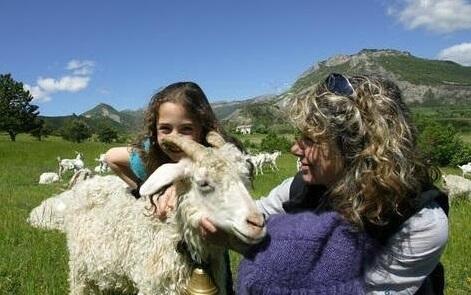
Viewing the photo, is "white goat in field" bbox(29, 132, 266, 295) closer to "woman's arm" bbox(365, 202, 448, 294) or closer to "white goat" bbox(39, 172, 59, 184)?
"woman's arm" bbox(365, 202, 448, 294)

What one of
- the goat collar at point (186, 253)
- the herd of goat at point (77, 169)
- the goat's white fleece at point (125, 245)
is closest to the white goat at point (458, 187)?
the herd of goat at point (77, 169)

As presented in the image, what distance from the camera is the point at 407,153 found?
9.57ft

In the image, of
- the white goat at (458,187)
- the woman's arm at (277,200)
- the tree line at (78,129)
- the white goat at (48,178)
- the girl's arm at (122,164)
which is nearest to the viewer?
the woman's arm at (277,200)

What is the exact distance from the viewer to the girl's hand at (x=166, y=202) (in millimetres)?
3998

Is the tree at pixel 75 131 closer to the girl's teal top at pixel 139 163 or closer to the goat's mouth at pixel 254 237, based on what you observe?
the girl's teal top at pixel 139 163

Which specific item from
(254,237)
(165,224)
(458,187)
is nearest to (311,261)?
(254,237)

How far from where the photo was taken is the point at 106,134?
104m

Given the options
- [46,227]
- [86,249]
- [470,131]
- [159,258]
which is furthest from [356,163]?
[470,131]

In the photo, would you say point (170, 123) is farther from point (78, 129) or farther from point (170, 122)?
point (78, 129)

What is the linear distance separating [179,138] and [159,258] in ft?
3.32

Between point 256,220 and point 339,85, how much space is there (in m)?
0.90

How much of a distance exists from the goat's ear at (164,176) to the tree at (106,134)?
A: 3933 inches

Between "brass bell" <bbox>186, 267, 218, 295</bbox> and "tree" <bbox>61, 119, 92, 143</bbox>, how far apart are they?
9720 centimetres

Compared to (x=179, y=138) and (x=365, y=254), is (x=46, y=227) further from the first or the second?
(x=365, y=254)
